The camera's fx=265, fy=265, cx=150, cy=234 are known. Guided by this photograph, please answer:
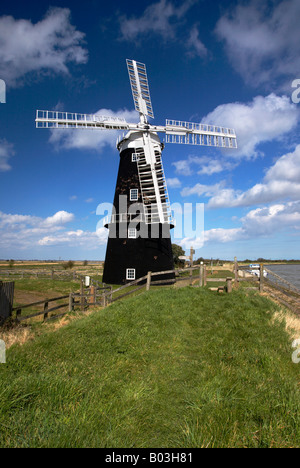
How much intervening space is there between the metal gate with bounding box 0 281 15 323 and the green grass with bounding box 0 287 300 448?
9.41ft

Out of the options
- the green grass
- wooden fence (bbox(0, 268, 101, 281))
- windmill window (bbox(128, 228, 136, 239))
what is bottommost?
wooden fence (bbox(0, 268, 101, 281))

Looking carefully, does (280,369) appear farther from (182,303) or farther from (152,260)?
(152,260)

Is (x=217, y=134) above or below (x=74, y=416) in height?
above

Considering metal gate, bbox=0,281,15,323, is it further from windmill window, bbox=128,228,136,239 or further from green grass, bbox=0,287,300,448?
windmill window, bbox=128,228,136,239

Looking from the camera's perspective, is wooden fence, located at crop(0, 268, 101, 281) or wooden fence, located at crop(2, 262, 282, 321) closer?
wooden fence, located at crop(2, 262, 282, 321)

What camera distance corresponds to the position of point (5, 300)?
8.19 meters

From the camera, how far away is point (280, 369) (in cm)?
465

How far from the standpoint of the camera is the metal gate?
8.03 metres

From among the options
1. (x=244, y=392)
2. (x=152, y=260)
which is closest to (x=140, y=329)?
(x=244, y=392)

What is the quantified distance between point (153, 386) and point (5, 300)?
5.91 meters

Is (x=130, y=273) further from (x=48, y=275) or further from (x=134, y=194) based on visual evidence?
(x=48, y=275)

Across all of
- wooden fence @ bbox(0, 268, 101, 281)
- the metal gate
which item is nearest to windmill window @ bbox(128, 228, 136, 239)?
wooden fence @ bbox(0, 268, 101, 281)

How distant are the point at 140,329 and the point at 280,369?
3281 millimetres

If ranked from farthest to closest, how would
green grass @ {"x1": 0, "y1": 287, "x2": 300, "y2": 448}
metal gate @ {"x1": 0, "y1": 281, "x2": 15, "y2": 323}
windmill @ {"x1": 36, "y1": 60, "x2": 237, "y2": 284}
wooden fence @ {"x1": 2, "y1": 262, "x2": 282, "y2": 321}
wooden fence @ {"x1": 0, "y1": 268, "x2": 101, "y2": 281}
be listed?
wooden fence @ {"x1": 0, "y1": 268, "x2": 101, "y2": 281}
windmill @ {"x1": 36, "y1": 60, "x2": 237, "y2": 284}
wooden fence @ {"x1": 2, "y1": 262, "x2": 282, "y2": 321}
metal gate @ {"x1": 0, "y1": 281, "x2": 15, "y2": 323}
green grass @ {"x1": 0, "y1": 287, "x2": 300, "y2": 448}
